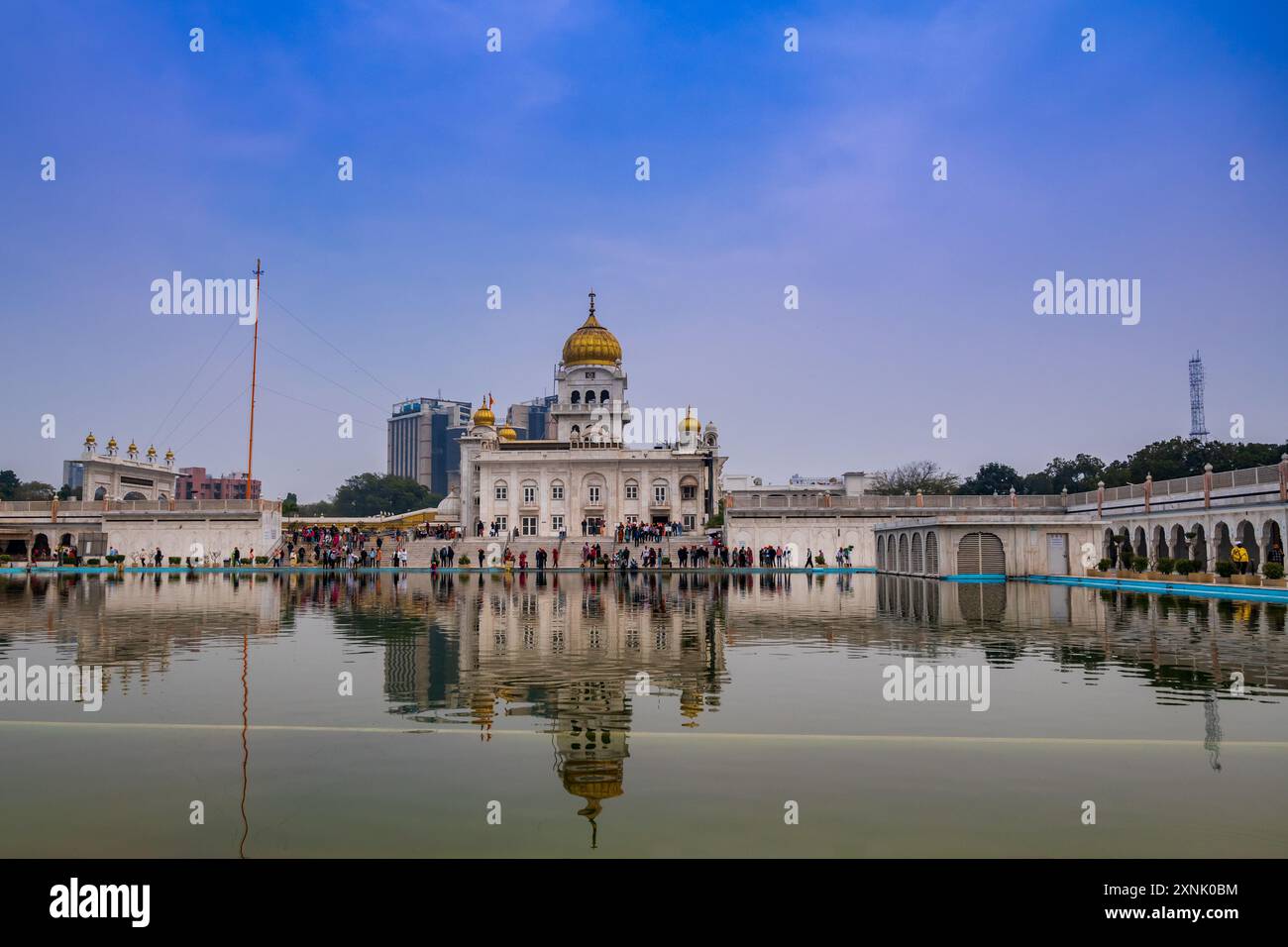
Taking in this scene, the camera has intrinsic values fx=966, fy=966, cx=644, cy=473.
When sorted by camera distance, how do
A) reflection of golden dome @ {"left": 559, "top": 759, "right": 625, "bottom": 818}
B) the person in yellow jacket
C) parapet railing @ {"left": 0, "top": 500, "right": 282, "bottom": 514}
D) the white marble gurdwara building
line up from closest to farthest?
reflection of golden dome @ {"left": 559, "top": 759, "right": 625, "bottom": 818} < the person in yellow jacket < parapet railing @ {"left": 0, "top": 500, "right": 282, "bottom": 514} < the white marble gurdwara building

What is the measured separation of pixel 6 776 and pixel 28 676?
5.92m

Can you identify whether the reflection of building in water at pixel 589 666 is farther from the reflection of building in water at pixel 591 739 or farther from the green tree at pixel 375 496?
the green tree at pixel 375 496

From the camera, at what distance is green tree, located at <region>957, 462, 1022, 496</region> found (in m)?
100

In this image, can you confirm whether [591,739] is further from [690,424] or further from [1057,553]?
[690,424]

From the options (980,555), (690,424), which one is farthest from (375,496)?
(980,555)

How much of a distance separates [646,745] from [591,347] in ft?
266

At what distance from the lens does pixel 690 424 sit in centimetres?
8006

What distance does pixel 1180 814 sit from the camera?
673cm

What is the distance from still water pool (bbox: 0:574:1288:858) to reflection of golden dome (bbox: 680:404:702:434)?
6095cm

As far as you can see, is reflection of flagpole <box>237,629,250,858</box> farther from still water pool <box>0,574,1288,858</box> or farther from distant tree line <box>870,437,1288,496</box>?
distant tree line <box>870,437,1288,496</box>

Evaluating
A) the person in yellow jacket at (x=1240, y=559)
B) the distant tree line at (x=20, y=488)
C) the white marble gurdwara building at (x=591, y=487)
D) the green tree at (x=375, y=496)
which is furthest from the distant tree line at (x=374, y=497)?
the person in yellow jacket at (x=1240, y=559)

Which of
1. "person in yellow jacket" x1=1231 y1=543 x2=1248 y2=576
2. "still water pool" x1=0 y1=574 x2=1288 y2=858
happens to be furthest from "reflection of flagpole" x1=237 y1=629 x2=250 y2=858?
"person in yellow jacket" x1=1231 y1=543 x2=1248 y2=576
